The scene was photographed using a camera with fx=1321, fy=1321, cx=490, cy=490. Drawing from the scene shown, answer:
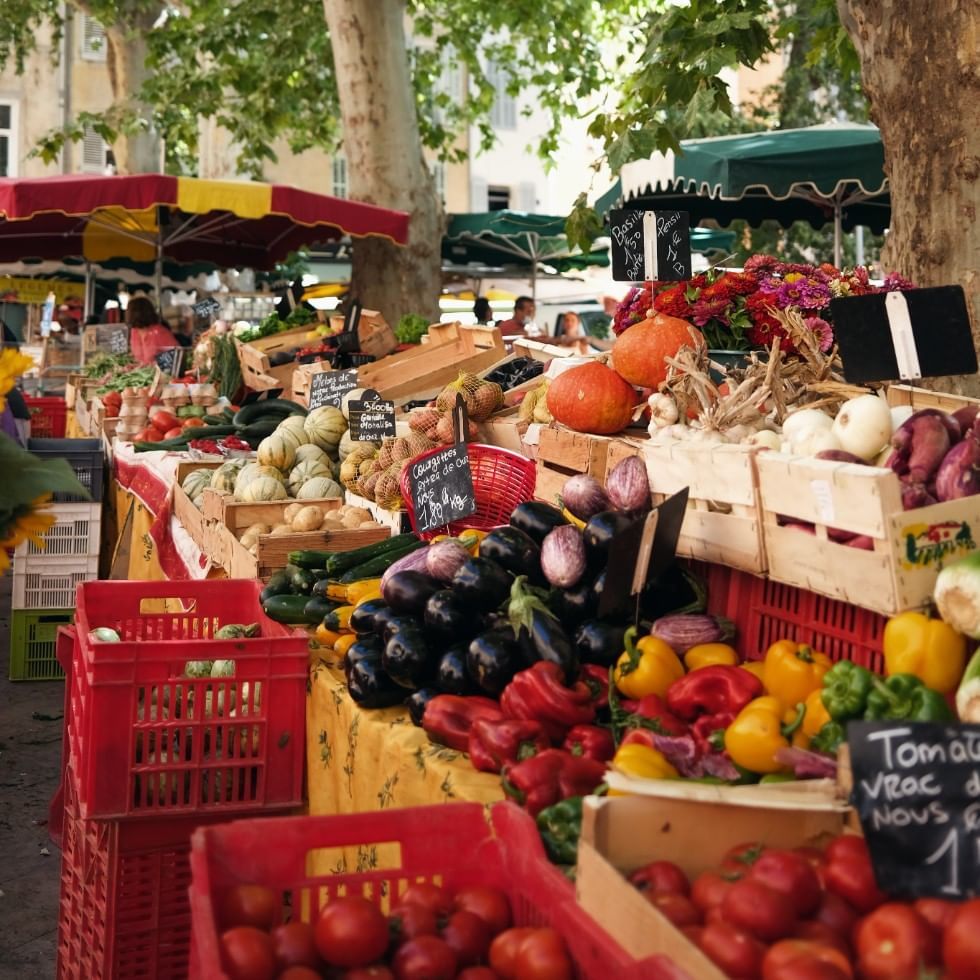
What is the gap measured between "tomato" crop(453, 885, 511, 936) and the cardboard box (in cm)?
17

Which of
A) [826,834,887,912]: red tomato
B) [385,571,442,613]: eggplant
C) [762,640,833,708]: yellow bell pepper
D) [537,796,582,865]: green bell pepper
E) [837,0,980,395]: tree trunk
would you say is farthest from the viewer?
[837,0,980,395]: tree trunk

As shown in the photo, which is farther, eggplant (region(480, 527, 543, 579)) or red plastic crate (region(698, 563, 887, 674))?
eggplant (region(480, 527, 543, 579))

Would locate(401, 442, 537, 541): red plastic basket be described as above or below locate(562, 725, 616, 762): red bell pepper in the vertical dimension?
above

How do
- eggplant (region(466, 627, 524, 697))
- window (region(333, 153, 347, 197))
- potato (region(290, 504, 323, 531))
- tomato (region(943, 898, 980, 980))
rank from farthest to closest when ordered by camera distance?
window (region(333, 153, 347, 197)) → potato (region(290, 504, 323, 531)) → eggplant (region(466, 627, 524, 697)) → tomato (region(943, 898, 980, 980))

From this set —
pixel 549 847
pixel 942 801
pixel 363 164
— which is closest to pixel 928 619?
pixel 942 801

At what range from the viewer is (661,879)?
196 cm

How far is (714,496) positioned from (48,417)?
10389 millimetres

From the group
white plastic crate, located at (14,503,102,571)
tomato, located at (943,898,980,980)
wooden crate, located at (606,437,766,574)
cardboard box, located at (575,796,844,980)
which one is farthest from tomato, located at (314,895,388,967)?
white plastic crate, located at (14,503,102,571)

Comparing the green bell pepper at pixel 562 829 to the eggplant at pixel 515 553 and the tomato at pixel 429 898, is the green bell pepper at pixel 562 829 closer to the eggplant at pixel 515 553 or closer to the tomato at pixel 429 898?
the tomato at pixel 429 898

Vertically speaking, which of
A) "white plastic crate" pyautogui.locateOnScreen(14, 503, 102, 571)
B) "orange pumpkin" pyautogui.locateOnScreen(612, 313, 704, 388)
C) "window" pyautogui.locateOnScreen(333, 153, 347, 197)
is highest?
"window" pyautogui.locateOnScreen(333, 153, 347, 197)

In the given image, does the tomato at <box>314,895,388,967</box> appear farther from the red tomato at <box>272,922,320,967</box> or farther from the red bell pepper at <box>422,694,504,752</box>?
the red bell pepper at <box>422,694,504,752</box>

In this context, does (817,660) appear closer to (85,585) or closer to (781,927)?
(781,927)

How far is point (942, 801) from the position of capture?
1821mm

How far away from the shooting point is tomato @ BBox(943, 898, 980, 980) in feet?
5.28
